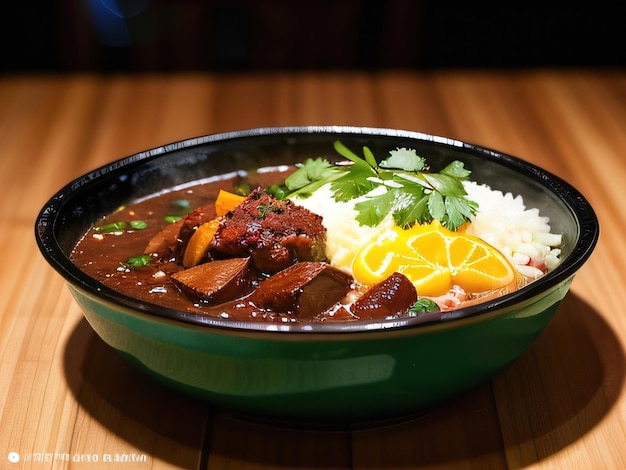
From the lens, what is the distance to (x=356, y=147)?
2607 millimetres

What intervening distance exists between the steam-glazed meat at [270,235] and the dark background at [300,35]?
3119 millimetres

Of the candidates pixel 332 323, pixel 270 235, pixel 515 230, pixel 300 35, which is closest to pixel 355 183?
pixel 270 235

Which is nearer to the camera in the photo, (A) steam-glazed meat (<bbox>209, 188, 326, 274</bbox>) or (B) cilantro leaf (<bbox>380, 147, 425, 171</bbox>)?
(A) steam-glazed meat (<bbox>209, 188, 326, 274</bbox>)

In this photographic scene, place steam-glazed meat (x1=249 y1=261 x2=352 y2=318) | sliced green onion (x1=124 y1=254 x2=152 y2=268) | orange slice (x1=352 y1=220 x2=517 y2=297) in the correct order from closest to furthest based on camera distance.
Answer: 1. steam-glazed meat (x1=249 y1=261 x2=352 y2=318)
2. orange slice (x1=352 y1=220 x2=517 y2=297)
3. sliced green onion (x1=124 y1=254 x2=152 y2=268)

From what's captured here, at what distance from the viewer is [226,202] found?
7.53ft

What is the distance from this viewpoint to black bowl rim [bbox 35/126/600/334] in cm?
149

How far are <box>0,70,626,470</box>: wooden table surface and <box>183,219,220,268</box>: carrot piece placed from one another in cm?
32

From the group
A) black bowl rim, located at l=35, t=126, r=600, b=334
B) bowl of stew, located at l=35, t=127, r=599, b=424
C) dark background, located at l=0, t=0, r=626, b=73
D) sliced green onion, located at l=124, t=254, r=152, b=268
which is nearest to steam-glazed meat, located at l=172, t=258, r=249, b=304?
bowl of stew, located at l=35, t=127, r=599, b=424

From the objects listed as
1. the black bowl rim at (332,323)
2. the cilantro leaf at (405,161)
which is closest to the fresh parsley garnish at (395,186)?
the cilantro leaf at (405,161)

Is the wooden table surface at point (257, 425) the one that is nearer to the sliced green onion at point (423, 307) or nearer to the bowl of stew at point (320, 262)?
the bowl of stew at point (320, 262)

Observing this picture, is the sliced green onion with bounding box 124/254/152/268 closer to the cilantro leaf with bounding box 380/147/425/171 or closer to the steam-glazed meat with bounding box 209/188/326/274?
the steam-glazed meat with bounding box 209/188/326/274

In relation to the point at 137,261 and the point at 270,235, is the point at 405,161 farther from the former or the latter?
the point at 137,261

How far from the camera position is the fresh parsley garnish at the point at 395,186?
2115 millimetres

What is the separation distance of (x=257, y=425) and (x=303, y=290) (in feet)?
1.07
